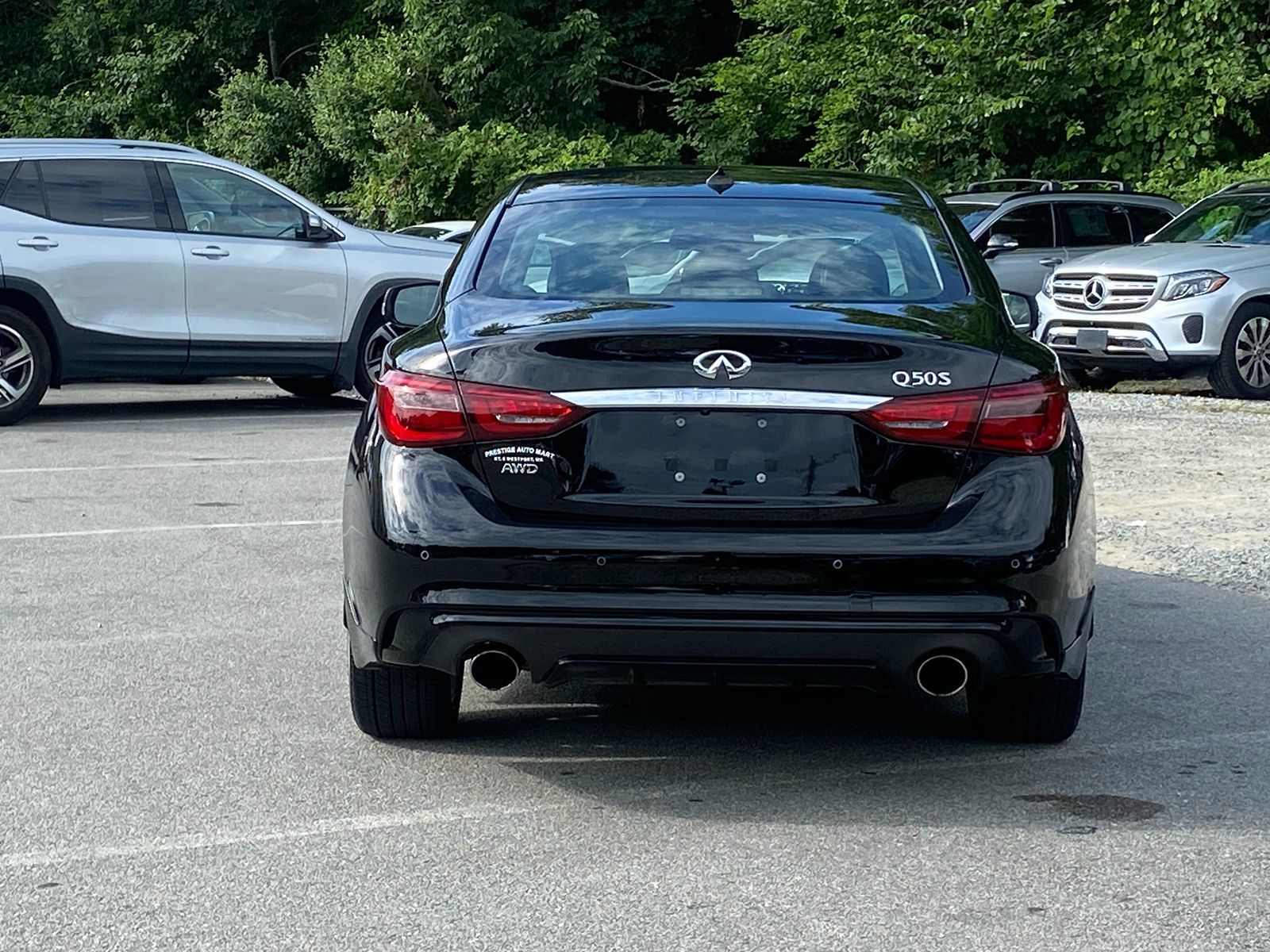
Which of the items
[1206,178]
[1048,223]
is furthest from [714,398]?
[1206,178]

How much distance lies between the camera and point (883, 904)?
410 centimetres

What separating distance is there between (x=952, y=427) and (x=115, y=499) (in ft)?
21.2

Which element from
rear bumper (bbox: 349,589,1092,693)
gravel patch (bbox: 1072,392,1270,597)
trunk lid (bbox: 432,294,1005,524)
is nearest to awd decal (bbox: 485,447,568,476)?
trunk lid (bbox: 432,294,1005,524)

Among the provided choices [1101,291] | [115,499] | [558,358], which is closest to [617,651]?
[558,358]

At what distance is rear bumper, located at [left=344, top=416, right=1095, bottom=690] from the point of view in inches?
183

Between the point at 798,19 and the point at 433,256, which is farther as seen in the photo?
the point at 798,19

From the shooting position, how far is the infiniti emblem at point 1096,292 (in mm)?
16438

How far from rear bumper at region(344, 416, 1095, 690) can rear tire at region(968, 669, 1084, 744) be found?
480 millimetres

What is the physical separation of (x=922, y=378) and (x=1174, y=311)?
39.1 ft

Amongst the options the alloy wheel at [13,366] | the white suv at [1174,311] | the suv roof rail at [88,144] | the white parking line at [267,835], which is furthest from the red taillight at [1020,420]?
the white suv at [1174,311]

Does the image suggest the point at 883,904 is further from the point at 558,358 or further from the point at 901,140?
the point at 901,140

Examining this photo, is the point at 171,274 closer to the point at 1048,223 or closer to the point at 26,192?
the point at 26,192

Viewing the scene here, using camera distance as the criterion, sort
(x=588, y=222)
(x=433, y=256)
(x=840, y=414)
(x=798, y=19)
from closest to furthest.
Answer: (x=840, y=414) < (x=588, y=222) < (x=433, y=256) < (x=798, y=19)

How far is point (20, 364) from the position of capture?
13570mm
